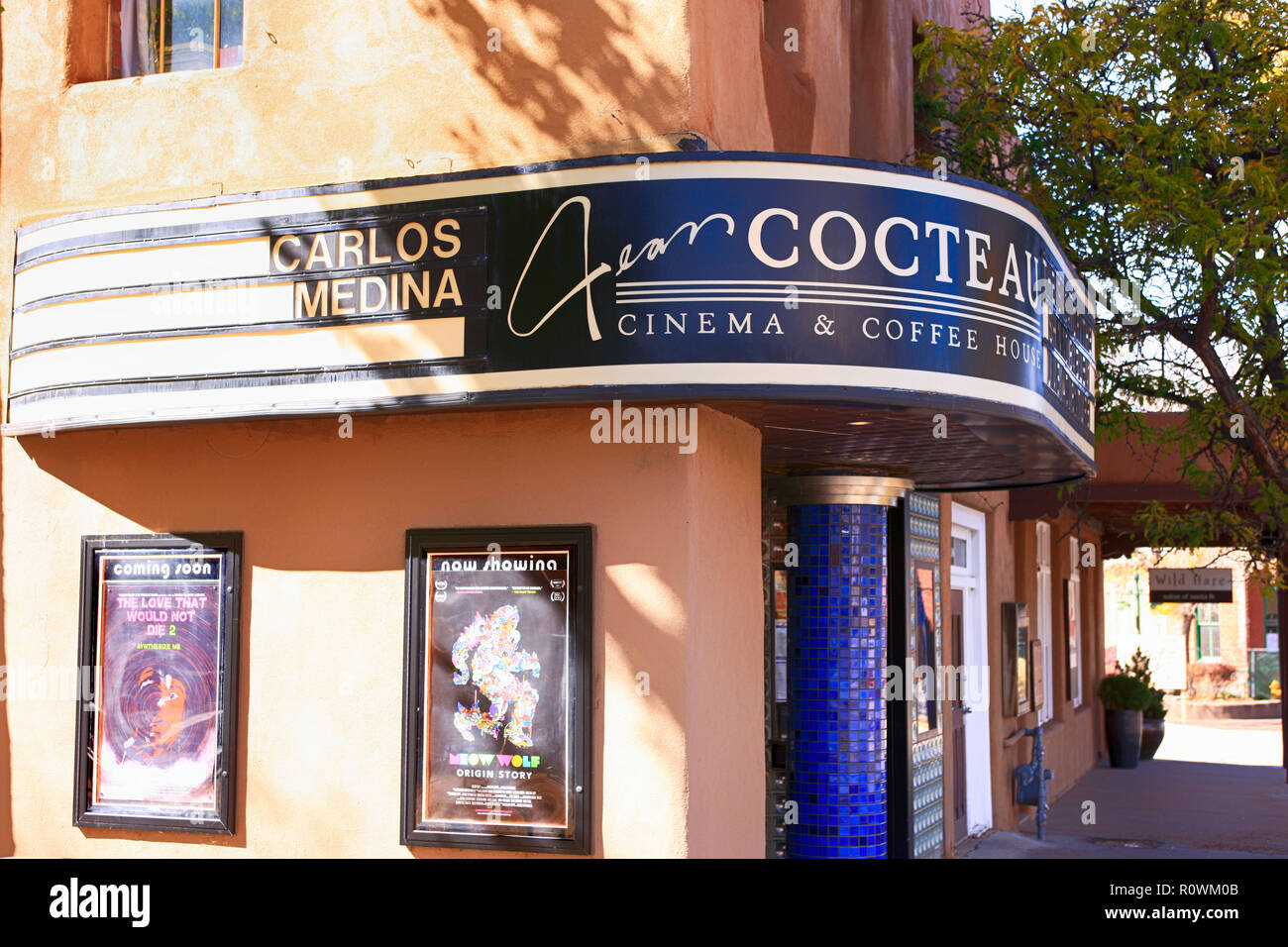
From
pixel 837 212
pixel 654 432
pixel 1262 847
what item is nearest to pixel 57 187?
pixel 654 432

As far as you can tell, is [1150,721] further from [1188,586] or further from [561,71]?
[561,71]

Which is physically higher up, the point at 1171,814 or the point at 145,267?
the point at 145,267

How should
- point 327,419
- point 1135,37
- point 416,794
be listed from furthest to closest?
point 1135,37 → point 327,419 → point 416,794

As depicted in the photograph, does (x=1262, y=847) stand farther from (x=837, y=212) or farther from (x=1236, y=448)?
(x=837, y=212)

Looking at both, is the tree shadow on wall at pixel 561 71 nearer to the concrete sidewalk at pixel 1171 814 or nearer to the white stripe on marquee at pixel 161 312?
the white stripe on marquee at pixel 161 312

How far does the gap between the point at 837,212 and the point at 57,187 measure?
4813 mm

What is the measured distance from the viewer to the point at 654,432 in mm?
6562

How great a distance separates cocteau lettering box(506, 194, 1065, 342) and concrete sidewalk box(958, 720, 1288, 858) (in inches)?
280

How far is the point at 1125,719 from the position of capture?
70.7ft

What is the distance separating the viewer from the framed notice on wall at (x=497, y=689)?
6586 mm

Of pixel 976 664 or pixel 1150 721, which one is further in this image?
pixel 1150 721

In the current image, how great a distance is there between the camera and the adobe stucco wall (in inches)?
255

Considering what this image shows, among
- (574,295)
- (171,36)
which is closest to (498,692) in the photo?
(574,295)

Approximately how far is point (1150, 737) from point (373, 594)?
1920 centimetres
